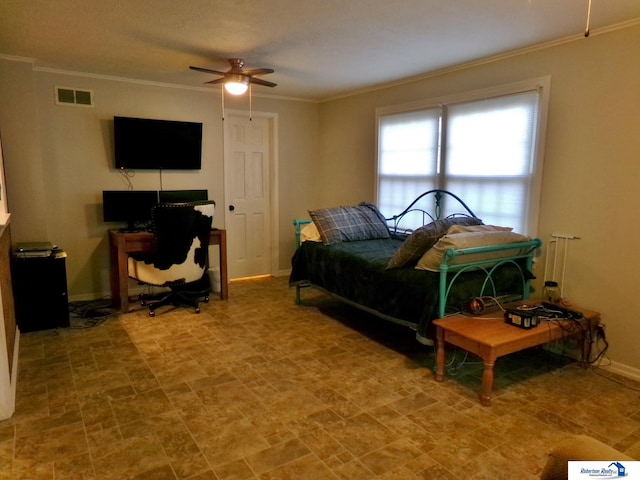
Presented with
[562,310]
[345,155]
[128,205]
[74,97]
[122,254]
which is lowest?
[562,310]

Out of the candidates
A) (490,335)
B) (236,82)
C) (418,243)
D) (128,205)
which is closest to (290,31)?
(236,82)

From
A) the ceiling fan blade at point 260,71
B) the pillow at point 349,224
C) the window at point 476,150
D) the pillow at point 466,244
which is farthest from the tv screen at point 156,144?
the pillow at point 466,244

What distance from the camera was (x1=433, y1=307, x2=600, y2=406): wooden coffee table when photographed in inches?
101

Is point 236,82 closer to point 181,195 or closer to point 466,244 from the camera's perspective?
point 181,195

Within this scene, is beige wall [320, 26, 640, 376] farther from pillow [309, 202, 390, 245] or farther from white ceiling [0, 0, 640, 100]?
pillow [309, 202, 390, 245]

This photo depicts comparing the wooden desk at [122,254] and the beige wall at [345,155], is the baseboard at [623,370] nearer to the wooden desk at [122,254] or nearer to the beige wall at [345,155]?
the beige wall at [345,155]

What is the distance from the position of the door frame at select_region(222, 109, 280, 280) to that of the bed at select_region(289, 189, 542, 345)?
5.11ft

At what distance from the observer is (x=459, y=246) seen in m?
2.89

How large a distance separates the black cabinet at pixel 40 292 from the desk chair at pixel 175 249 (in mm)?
633

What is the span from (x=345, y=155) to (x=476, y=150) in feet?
6.63

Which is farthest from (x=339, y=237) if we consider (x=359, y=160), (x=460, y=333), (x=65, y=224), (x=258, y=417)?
(x=65, y=224)

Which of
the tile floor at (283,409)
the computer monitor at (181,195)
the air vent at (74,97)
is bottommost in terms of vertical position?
the tile floor at (283,409)

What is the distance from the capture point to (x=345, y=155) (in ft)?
18.2

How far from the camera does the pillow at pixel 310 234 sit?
4401 mm
